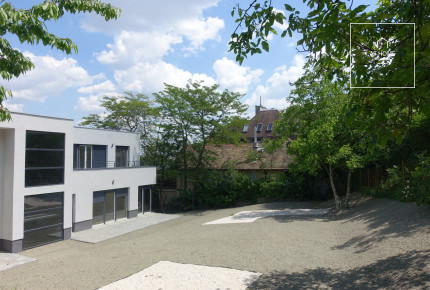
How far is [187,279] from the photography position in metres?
7.39

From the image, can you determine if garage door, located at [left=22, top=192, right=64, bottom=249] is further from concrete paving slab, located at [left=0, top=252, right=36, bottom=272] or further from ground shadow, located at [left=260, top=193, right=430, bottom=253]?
ground shadow, located at [left=260, top=193, right=430, bottom=253]

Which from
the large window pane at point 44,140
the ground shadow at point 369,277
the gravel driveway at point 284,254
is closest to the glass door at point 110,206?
the gravel driveway at point 284,254

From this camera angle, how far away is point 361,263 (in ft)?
24.8

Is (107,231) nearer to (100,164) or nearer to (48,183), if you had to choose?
(48,183)

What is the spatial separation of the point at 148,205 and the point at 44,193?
10103mm

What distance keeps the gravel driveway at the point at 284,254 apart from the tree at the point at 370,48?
10.8ft

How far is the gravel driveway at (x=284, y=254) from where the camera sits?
6.75m

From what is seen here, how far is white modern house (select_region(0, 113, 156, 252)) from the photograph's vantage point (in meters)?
12.3

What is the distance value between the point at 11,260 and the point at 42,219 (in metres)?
2.37

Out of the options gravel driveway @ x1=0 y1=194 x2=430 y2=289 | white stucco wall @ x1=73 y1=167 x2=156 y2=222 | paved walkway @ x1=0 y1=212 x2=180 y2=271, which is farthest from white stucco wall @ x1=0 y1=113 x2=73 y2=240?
white stucco wall @ x1=73 y1=167 x2=156 y2=222

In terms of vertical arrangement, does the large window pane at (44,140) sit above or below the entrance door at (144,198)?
above

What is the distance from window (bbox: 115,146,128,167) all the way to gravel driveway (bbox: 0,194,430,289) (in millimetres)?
7920

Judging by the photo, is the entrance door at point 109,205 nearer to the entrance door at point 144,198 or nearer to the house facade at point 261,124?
the entrance door at point 144,198

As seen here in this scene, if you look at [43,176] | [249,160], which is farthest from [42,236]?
[249,160]
